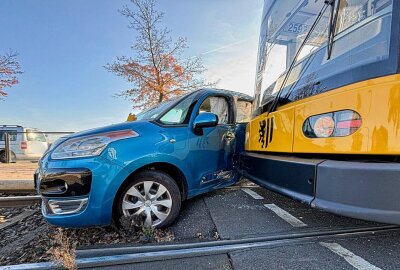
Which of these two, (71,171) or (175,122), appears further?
(175,122)

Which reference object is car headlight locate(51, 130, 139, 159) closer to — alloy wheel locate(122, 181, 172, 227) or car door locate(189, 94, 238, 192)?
alloy wheel locate(122, 181, 172, 227)

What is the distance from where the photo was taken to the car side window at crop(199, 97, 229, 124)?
154 inches

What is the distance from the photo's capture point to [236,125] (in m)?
4.32

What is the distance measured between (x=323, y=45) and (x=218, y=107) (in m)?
1.93

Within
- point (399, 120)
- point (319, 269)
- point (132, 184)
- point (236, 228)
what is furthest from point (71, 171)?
point (399, 120)

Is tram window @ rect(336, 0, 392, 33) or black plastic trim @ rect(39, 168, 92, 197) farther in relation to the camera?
black plastic trim @ rect(39, 168, 92, 197)

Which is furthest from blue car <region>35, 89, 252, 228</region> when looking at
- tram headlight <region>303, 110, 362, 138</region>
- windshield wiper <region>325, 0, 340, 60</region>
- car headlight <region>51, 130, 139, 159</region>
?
windshield wiper <region>325, 0, 340, 60</region>

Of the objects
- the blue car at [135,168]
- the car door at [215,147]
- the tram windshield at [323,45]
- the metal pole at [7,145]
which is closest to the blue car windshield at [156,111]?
the blue car at [135,168]

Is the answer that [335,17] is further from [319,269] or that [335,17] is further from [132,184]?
[132,184]

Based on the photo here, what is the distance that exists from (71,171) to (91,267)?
89 cm

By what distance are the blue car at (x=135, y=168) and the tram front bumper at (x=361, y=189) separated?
159 cm

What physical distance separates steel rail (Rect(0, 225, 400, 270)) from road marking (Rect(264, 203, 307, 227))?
30 cm

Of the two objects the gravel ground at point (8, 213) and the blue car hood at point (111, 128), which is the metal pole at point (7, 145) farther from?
the blue car hood at point (111, 128)

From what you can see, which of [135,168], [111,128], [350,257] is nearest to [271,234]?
[350,257]
